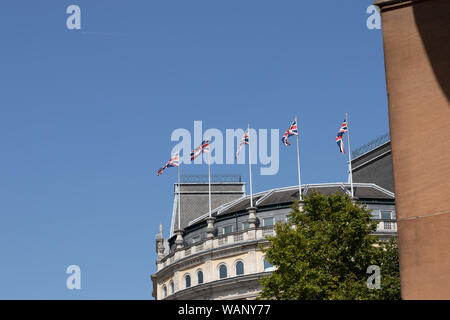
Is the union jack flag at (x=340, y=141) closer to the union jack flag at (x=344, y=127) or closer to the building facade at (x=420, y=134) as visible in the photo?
the union jack flag at (x=344, y=127)

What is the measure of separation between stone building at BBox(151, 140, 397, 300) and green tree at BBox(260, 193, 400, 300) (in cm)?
3017

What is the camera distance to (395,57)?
1733 cm

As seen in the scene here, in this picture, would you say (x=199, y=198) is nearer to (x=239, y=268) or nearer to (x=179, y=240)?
(x=179, y=240)

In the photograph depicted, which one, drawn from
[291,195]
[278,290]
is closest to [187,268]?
[291,195]

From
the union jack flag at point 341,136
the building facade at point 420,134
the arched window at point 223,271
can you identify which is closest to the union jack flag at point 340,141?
the union jack flag at point 341,136

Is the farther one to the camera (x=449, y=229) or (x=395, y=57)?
(x=395, y=57)

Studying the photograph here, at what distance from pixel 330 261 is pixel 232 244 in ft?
124

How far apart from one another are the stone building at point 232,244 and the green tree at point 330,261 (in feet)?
99.0

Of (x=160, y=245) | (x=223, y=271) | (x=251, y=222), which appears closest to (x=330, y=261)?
(x=251, y=222)

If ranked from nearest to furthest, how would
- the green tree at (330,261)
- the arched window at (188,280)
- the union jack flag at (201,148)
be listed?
the green tree at (330,261) < the union jack flag at (201,148) < the arched window at (188,280)

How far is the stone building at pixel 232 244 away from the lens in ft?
286
